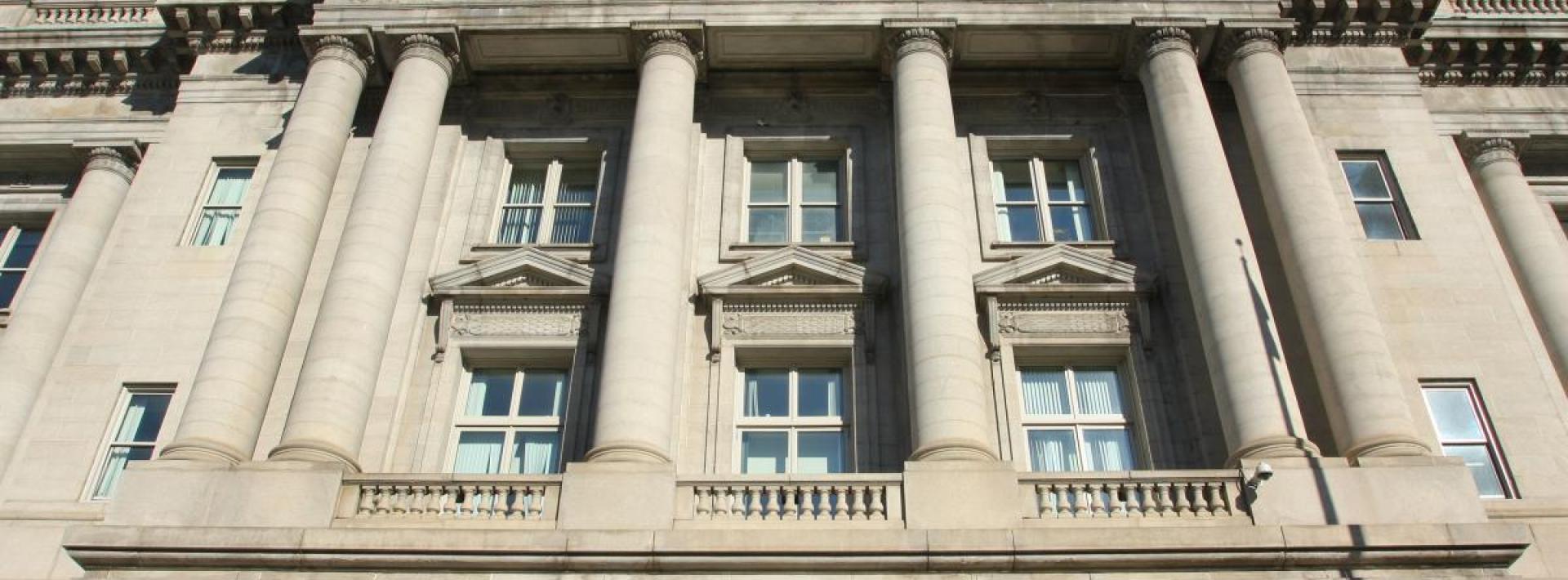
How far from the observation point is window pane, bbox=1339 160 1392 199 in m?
20.4

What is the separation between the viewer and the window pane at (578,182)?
21531 millimetres

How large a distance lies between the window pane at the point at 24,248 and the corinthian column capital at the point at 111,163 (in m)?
1.62

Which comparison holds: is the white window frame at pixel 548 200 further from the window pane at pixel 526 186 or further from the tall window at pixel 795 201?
the tall window at pixel 795 201

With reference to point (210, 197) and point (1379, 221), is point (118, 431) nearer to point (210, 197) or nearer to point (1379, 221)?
point (210, 197)

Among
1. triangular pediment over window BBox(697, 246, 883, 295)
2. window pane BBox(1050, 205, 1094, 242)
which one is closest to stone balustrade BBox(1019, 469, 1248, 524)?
triangular pediment over window BBox(697, 246, 883, 295)

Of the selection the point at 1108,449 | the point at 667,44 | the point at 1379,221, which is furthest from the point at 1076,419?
the point at 667,44

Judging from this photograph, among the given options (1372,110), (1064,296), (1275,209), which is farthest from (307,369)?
(1372,110)

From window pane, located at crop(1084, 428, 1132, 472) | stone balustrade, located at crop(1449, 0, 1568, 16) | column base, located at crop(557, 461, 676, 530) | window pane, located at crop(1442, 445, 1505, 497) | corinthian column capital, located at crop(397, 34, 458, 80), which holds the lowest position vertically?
column base, located at crop(557, 461, 676, 530)

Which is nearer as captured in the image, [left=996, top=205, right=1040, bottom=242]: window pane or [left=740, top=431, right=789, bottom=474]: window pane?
[left=740, top=431, right=789, bottom=474]: window pane

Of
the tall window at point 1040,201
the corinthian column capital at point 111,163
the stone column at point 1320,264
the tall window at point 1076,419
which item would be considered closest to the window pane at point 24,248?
the corinthian column capital at point 111,163

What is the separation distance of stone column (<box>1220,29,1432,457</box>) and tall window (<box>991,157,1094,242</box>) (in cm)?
287

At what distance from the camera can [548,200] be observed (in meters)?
21.2

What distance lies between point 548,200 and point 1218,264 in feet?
35.8

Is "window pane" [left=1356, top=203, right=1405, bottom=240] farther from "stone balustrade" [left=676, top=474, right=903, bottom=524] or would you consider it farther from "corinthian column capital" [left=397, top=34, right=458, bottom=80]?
"corinthian column capital" [left=397, top=34, right=458, bottom=80]
